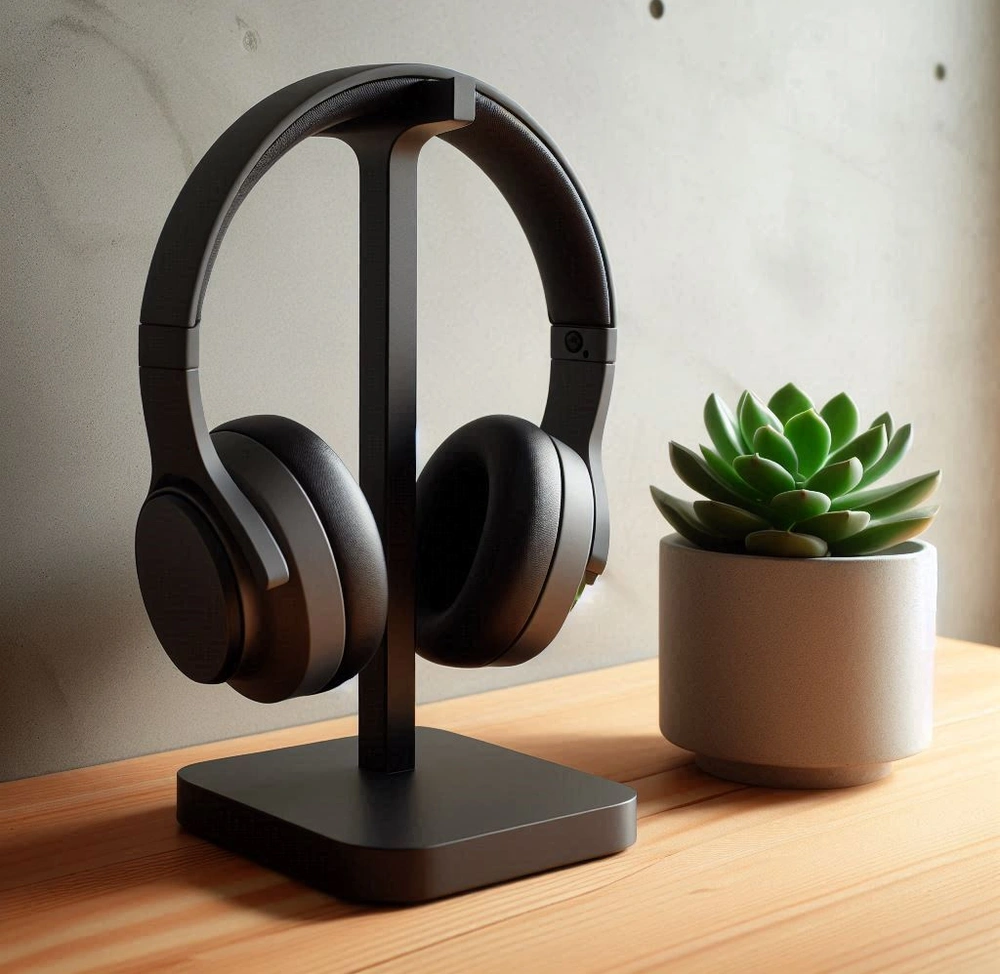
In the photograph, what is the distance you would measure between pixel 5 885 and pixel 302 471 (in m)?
0.22

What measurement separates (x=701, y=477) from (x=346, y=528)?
0.89 ft

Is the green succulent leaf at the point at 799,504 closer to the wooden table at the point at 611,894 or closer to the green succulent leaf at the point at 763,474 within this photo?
the green succulent leaf at the point at 763,474

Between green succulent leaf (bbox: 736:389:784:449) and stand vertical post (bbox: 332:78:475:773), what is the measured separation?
0.22 meters

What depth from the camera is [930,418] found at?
118 centimetres

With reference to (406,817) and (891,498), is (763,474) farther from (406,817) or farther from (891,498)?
(406,817)

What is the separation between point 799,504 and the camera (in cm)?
67

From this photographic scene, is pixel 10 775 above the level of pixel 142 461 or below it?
below

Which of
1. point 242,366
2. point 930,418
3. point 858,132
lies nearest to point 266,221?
point 242,366

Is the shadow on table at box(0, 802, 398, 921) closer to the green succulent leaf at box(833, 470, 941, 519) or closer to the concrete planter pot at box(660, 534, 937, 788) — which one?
the concrete planter pot at box(660, 534, 937, 788)

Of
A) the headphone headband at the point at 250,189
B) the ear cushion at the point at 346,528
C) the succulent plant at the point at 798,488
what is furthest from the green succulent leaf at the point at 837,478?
the ear cushion at the point at 346,528

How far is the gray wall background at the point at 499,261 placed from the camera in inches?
27.5

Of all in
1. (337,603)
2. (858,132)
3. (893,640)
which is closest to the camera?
(337,603)

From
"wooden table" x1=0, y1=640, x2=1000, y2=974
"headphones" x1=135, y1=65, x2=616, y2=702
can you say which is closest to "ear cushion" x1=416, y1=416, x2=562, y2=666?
"headphones" x1=135, y1=65, x2=616, y2=702

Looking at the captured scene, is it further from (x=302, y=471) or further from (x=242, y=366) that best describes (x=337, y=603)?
(x=242, y=366)
